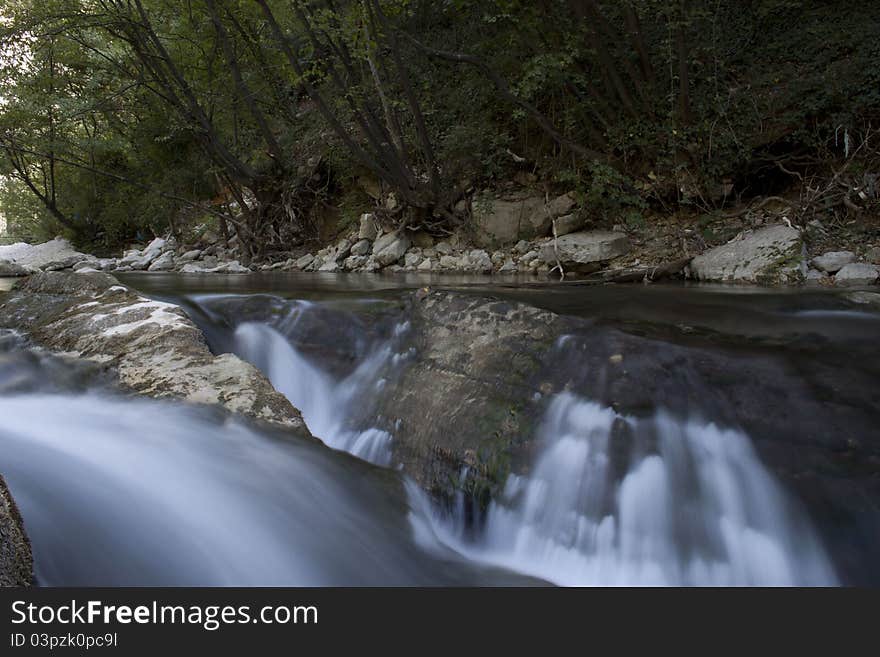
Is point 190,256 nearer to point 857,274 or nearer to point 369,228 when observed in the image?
point 369,228

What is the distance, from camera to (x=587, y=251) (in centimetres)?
783

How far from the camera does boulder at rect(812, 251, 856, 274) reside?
19.6 ft

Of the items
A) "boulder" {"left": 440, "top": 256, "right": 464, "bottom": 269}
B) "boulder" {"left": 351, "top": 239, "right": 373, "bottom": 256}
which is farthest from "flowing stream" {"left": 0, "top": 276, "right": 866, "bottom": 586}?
"boulder" {"left": 351, "top": 239, "right": 373, "bottom": 256}

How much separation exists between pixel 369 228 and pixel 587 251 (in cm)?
525

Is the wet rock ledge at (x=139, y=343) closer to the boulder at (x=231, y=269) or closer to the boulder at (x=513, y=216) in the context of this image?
the boulder at (x=513, y=216)

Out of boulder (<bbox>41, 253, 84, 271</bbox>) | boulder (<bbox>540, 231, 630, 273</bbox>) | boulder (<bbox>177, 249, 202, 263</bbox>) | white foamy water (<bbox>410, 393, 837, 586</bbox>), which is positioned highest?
boulder (<bbox>41, 253, 84, 271</bbox>)

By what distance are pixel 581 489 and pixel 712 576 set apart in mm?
605

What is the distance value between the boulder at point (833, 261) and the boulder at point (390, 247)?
6.70 m

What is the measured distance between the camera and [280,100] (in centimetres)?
1373

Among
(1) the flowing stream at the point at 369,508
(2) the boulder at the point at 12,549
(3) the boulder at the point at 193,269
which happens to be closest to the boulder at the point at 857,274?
(1) the flowing stream at the point at 369,508

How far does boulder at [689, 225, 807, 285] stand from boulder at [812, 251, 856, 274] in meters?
0.21

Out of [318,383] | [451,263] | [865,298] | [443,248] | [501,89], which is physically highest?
[501,89]

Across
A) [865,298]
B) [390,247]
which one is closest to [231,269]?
[390,247]

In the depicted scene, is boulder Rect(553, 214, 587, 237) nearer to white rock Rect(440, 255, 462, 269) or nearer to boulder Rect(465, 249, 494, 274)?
boulder Rect(465, 249, 494, 274)
